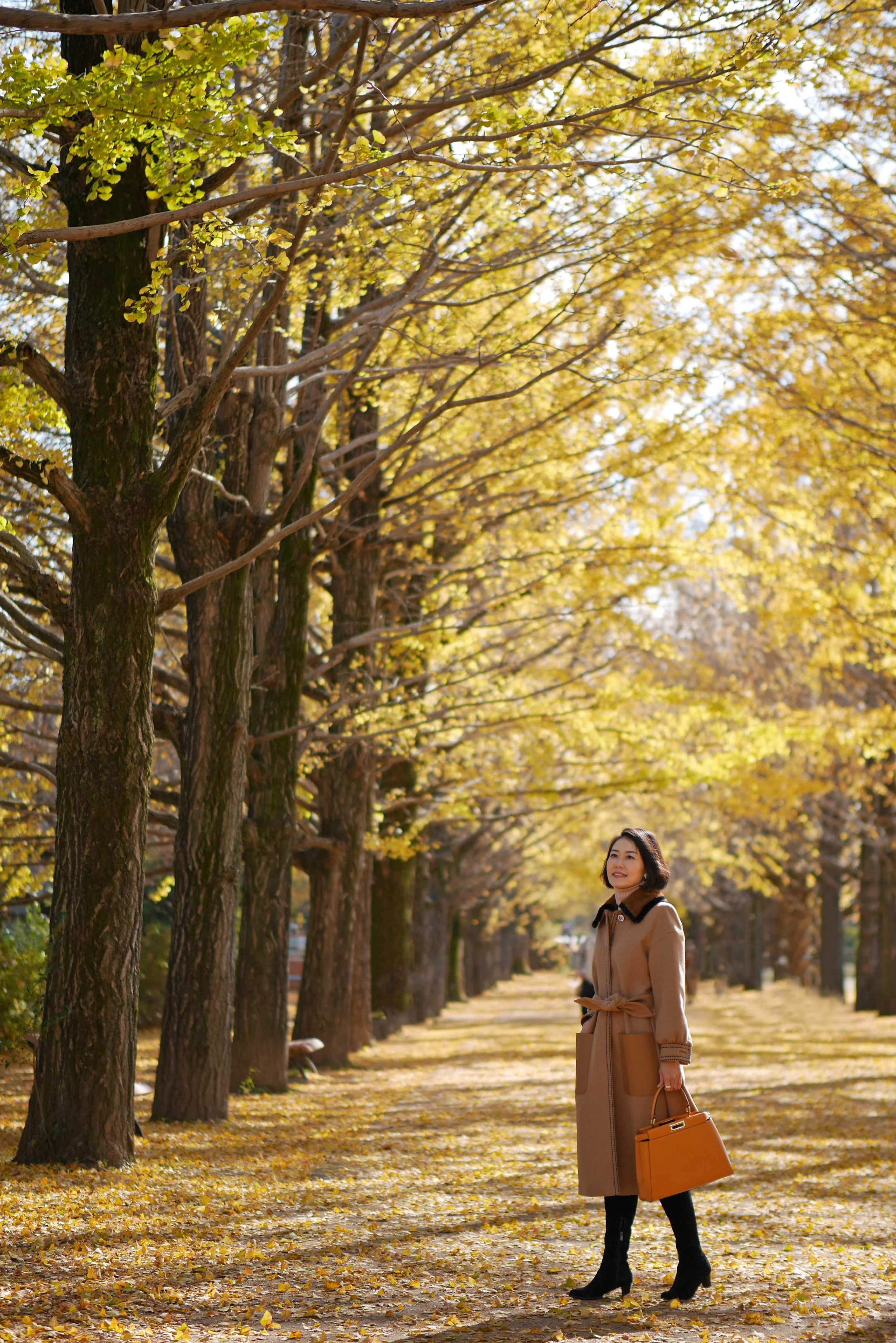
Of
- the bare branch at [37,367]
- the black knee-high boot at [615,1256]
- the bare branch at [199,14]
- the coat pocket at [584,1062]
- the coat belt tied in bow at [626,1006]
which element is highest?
the bare branch at [199,14]

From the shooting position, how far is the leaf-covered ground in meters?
4.86

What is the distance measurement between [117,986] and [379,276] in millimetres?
5307

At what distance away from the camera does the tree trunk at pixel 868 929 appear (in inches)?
1048

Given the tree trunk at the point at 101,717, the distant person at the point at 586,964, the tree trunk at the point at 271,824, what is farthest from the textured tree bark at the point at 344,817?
the tree trunk at the point at 101,717

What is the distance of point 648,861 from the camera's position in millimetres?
5410

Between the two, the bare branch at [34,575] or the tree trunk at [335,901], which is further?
the tree trunk at [335,901]

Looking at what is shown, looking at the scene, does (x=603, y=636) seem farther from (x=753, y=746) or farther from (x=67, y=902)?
(x=67, y=902)

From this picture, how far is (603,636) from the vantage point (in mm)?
23641

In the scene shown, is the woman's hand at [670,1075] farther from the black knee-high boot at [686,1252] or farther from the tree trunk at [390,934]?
the tree trunk at [390,934]

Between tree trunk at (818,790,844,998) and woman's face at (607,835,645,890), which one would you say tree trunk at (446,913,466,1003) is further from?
woman's face at (607,835,645,890)

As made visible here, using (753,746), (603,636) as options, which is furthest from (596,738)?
(603,636)

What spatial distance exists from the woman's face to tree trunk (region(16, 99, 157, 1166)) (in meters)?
3.31

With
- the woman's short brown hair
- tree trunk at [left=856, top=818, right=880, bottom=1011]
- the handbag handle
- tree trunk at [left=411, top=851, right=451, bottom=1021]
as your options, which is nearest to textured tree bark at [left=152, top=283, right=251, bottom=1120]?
the woman's short brown hair

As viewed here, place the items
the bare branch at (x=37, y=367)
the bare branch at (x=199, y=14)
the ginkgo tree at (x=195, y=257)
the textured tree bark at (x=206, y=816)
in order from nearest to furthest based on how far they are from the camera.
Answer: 1. the bare branch at (x=199, y=14)
2. the ginkgo tree at (x=195, y=257)
3. the bare branch at (x=37, y=367)
4. the textured tree bark at (x=206, y=816)
